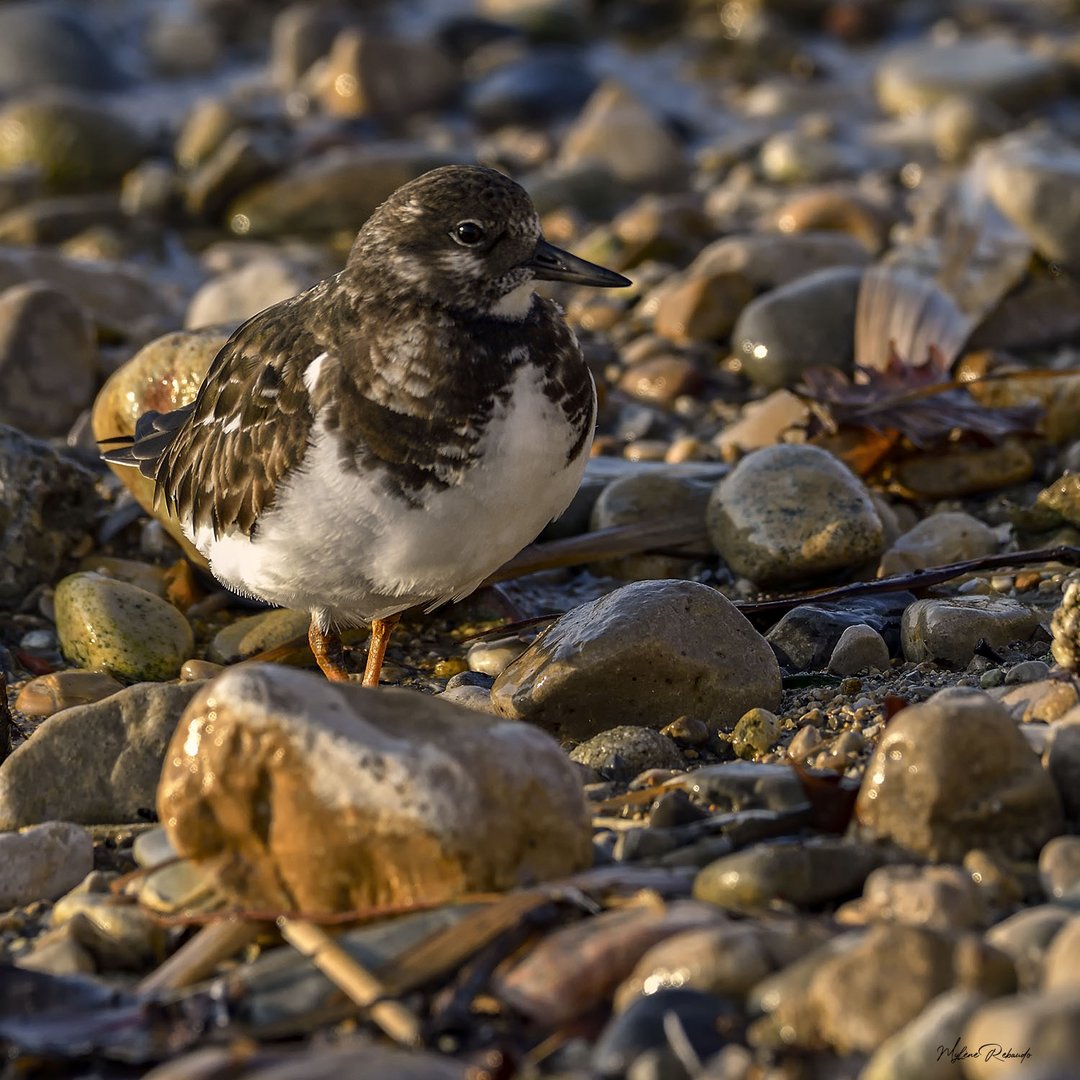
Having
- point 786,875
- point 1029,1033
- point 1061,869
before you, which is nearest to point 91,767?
point 786,875

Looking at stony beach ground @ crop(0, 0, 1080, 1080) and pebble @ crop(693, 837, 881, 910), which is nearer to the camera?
stony beach ground @ crop(0, 0, 1080, 1080)

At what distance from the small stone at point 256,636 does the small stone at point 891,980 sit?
307 centimetres

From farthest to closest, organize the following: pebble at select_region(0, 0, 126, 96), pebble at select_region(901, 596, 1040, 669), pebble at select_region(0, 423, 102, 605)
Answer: pebble at select_region(0, 0, 126, 96), pebble at select_region(0, 423, 102, 605), pebble at select_region(901, 596, 1040, 669)

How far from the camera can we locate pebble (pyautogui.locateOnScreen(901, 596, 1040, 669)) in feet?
15.0

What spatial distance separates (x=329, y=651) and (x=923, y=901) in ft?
8.11

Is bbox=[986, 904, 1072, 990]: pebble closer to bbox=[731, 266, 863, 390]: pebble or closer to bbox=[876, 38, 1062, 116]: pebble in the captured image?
bbox=[731, 266, 863, 390]: pebble

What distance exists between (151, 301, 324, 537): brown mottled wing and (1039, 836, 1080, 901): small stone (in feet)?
7.02

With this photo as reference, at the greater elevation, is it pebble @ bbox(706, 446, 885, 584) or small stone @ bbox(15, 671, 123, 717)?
pebble @ bbox(706, 446, 885, 584)

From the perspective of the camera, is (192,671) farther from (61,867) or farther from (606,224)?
(606,224)

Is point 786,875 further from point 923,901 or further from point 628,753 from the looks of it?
point 628,753

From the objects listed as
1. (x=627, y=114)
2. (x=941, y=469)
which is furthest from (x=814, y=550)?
(x=627, y=114)

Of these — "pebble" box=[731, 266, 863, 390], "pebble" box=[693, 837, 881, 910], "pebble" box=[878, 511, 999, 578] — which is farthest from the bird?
"pebble" box=[731, 266, 863, 390]

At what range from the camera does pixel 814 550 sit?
531 cm

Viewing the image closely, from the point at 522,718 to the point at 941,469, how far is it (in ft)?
7.94
